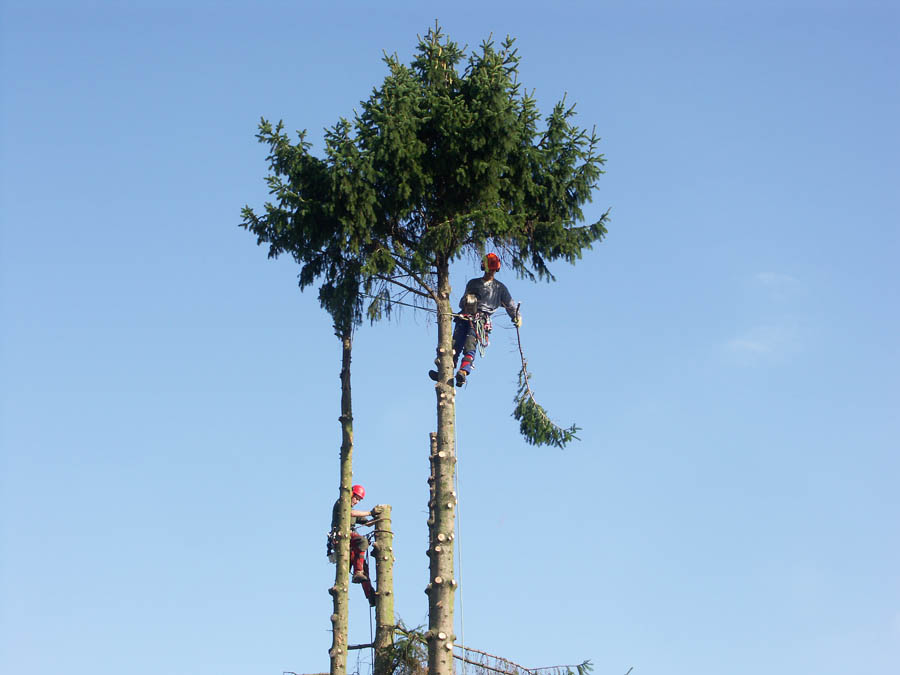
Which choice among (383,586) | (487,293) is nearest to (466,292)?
(487,293)

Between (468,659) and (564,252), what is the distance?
5.27 metres

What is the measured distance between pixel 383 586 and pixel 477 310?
381 centimetres

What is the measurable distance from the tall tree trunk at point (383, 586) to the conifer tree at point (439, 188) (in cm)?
145

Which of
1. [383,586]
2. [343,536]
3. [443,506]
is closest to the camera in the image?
[443,506]

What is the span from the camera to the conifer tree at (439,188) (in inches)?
469

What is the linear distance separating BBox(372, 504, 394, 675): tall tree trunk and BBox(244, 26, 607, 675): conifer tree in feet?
4.76

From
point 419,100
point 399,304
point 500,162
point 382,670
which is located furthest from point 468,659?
point 419,100

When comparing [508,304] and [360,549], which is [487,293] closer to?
[508,304]

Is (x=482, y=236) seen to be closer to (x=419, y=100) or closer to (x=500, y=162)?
(x=500, y=162)

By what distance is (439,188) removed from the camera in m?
12.6

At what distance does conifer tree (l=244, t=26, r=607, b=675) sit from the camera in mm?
11914

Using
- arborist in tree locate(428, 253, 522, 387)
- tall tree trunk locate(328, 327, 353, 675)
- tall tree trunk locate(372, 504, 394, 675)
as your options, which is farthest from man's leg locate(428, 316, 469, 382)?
tall tree trunk locate(372, 504, 394, 675)

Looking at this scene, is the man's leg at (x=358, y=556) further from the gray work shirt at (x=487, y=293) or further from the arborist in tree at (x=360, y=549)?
the gray work shirt at (x=487, y=293)

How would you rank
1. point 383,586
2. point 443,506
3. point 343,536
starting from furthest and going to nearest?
point 383,586, point 343,536, point 443,506
